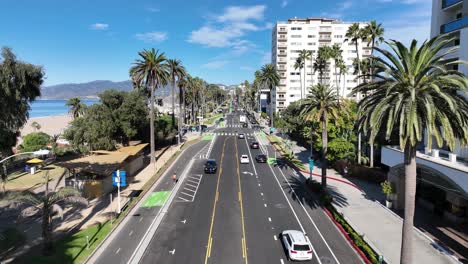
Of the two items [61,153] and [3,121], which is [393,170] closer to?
[3,121]

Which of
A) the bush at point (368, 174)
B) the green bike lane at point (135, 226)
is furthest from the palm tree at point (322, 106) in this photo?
the green bike lane at point (135, 226)

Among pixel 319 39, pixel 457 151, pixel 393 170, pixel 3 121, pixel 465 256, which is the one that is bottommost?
pixel 465 256

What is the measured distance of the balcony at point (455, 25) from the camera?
2905 centimetres

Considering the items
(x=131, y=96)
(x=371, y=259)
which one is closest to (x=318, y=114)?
(x=371, y=259)

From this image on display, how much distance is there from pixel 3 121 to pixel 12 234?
32.0 feet

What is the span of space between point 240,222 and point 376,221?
40.8 ft

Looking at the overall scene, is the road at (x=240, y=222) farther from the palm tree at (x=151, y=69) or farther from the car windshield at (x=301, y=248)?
the palm tree at (x=151, y=69)

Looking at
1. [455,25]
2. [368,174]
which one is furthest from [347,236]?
[455,25]

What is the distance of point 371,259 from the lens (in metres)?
21.0

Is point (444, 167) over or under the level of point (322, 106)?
under

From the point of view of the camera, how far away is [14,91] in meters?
28.1

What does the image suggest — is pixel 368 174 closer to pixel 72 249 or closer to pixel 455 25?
pixel 455 25

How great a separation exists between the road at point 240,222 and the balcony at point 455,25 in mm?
22001

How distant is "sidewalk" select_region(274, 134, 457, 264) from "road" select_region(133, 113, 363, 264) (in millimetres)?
2304
